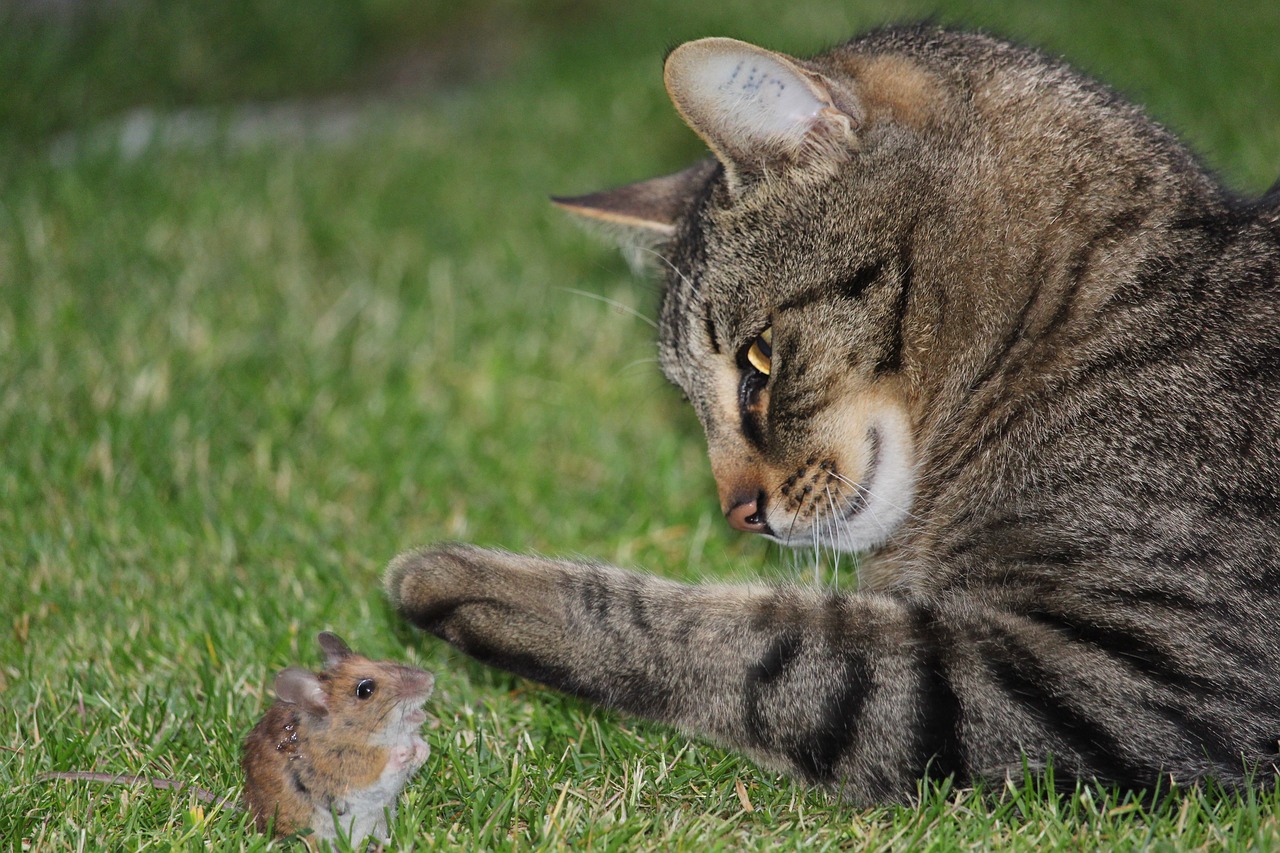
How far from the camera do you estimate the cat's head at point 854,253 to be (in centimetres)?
238

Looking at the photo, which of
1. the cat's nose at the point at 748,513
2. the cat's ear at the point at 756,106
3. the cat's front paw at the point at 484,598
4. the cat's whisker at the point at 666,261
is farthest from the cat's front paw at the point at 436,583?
the cat's ear at the point at 756,106

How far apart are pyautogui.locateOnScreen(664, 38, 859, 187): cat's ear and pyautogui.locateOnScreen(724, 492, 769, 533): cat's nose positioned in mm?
666

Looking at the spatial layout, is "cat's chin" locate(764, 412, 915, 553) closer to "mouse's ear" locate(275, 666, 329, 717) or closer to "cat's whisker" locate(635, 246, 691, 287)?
"cat's whisker" locate(635, 246, 691, 287)

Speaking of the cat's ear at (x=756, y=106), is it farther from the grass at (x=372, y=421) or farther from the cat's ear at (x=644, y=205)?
the grass at (x=372, y=421)

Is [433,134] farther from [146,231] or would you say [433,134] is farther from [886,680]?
[886,680]

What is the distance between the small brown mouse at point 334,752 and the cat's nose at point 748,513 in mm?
767

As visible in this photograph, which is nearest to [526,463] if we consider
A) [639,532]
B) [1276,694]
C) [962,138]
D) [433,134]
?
[639,532]

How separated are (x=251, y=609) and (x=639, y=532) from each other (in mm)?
1082

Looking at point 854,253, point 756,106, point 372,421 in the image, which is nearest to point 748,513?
point 854,253

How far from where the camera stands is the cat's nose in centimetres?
257

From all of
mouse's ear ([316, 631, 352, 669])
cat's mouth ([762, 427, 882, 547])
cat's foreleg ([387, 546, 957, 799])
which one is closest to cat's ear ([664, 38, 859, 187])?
cat's mouth ([762, 427, 882, 547])

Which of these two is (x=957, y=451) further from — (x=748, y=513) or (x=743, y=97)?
(x=743, y=97)

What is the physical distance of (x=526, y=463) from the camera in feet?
12.7

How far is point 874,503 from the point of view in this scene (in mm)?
2506
